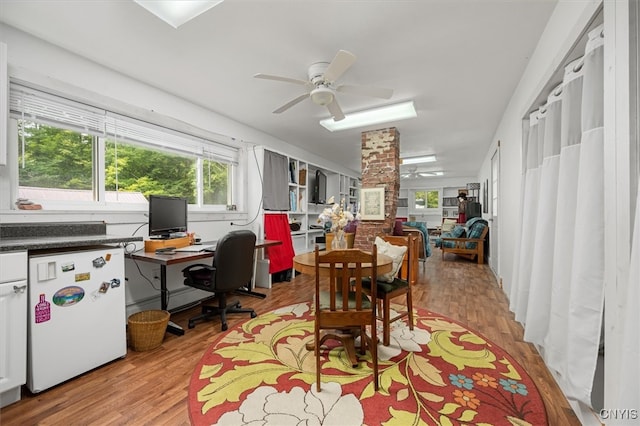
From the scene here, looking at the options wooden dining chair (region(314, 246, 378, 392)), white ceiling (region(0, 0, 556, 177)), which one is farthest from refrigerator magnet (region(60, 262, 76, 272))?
white ceiling (region(0, 0, 556, 177))

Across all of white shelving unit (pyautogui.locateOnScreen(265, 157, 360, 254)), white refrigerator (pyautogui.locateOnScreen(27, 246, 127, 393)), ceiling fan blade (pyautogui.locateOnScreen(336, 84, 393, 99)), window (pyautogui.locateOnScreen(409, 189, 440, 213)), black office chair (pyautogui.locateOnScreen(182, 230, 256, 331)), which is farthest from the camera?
window (pyautogui.locateOnScreen(409, 189, 440, 213))

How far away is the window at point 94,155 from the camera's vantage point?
7.18ft

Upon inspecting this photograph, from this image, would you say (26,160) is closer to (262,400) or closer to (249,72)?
(249,72)

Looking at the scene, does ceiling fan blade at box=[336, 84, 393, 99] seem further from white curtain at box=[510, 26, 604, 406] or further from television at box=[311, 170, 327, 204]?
television at box=[311, 170, 327, 204]

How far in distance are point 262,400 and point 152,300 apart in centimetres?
202

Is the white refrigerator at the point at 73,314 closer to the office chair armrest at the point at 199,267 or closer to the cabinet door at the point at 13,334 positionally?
the cabinet door at the point at 13,334

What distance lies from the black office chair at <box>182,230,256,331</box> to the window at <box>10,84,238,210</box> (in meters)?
1.17

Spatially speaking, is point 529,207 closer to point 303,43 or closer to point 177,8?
point 303,43

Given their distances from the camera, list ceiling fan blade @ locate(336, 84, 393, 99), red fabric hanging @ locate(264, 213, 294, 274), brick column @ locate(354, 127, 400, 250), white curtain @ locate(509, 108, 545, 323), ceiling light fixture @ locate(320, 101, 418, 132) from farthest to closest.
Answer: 1. brick column @ locate(354, 127, 400, 250)
2. red fabric hanging @ locate(264, 213, 294, 274)
3. ceiling light fixture @ locate(320, 101, 418, 132)
4. ceiling fan blade @ locate(336, 84, 393, 99)
5. white curtain @ locate(509, 108, 545, 323)

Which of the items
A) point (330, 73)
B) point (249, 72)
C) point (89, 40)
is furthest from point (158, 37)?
point (330, 73)

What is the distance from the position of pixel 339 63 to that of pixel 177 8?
114 centimetres

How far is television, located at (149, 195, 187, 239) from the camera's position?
2.57 metres

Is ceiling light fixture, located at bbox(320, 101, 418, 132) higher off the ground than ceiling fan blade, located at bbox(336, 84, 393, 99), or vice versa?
ceiling light fixture, located at bbox(320, 101, 418, 132)

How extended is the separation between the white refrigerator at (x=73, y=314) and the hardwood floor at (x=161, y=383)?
120 mm
